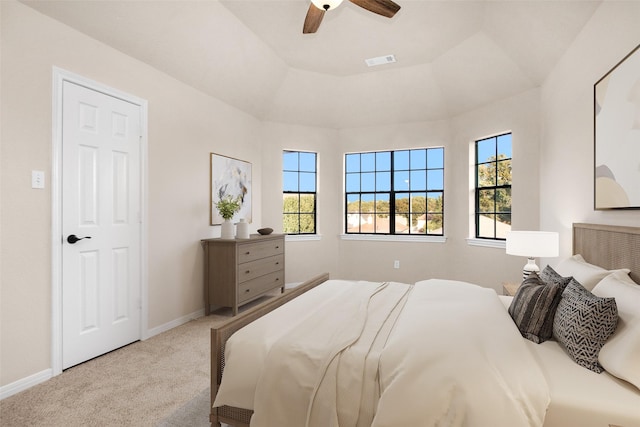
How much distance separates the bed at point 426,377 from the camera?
1187 millimetres

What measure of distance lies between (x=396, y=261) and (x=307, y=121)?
2.70m

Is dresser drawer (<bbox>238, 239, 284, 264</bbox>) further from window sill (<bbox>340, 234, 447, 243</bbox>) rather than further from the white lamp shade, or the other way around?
the white lamp shade

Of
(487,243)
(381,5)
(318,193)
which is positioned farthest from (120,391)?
(487,243)

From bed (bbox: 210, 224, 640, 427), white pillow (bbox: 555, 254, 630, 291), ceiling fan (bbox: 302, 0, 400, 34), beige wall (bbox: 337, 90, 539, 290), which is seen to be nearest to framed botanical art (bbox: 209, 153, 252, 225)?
beige wall (bbox: 337, 90, 539, 290)

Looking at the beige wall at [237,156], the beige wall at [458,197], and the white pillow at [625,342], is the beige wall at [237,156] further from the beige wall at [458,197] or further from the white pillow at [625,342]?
the white pillow at [625,342]

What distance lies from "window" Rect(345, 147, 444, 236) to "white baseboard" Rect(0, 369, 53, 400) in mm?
4189

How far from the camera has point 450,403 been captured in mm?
1210

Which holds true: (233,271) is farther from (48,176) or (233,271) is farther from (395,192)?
(395,192)

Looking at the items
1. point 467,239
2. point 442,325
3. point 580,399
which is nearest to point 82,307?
point 442,325

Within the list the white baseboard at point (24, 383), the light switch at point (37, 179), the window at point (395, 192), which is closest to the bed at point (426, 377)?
the white baseboard at point (24, 383)

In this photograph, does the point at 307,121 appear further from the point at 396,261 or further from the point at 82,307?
the point at 82,307

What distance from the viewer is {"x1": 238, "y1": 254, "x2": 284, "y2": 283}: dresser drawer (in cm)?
389

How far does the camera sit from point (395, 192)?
17.7 ft

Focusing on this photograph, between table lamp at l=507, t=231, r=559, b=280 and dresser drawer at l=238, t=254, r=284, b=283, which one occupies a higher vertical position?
table lamp at l=507, t=231, r=559, b=280
